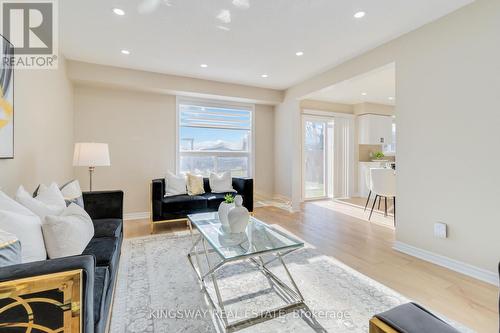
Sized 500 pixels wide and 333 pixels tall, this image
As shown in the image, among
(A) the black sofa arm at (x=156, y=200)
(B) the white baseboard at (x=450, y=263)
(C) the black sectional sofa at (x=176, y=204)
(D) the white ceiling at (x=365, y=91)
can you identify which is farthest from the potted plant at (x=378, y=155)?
(A) the black sofa arm at (x=156, y=200)

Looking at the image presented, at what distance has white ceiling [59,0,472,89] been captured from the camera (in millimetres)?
2279

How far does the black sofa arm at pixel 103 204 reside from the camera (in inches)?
99.2

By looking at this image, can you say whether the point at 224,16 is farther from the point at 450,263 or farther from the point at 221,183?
the point at 450,263

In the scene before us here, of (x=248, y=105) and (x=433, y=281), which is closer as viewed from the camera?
(x=433, y=281)

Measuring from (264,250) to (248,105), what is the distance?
13.4ft

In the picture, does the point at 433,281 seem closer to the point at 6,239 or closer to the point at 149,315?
the point at 149,315

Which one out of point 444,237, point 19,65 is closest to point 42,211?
point 19,65

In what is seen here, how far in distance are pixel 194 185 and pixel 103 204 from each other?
162 cm

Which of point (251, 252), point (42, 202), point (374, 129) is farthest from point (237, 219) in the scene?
point (374, 129)

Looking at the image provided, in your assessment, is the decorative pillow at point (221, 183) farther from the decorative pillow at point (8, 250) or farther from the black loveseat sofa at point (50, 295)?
the decorative pillow at point (8, 250)

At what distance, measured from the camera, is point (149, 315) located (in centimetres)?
164

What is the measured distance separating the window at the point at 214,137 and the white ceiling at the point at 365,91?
159cm

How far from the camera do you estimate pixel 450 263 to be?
2.38m

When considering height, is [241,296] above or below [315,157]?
below
